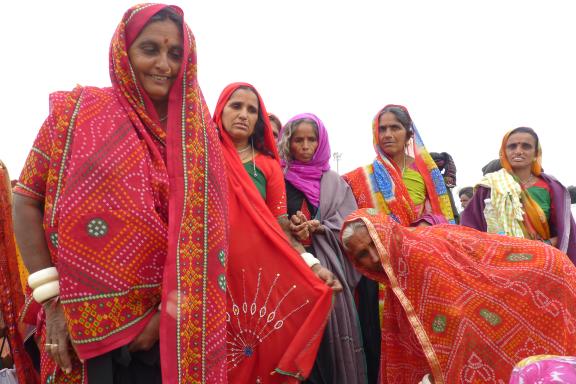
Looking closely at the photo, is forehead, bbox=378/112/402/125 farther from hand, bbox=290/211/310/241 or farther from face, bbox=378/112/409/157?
hand, bbox=290/211/310/241

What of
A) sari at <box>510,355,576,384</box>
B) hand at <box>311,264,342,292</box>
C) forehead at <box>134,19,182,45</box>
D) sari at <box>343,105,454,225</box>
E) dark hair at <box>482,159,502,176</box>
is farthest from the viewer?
dark hair at <box>482,159,502,176</box>

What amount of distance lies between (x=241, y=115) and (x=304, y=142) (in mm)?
830

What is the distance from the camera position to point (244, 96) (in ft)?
9.98

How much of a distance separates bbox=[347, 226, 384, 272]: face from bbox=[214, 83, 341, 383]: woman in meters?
0.20

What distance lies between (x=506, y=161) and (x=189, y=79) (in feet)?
12.3

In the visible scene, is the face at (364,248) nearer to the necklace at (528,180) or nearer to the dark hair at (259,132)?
the dark hair at (259,132)

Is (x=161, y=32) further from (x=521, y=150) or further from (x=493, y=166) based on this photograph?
(x=493, y=166)

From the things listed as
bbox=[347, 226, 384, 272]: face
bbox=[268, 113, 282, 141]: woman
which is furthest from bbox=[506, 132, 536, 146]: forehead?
bbox=[347, 226, 384, 272]: face

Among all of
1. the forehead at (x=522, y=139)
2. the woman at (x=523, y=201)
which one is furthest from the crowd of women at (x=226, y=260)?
the forehead at (x=522, y=139)

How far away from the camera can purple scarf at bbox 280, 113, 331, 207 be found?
11.4 ft

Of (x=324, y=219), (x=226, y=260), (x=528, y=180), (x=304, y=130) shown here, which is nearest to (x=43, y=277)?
(x=226, y=260)

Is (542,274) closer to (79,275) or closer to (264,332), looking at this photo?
(264,332)

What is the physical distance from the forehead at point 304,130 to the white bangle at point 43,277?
2.40 m

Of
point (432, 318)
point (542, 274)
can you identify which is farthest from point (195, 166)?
point (542, 274)
